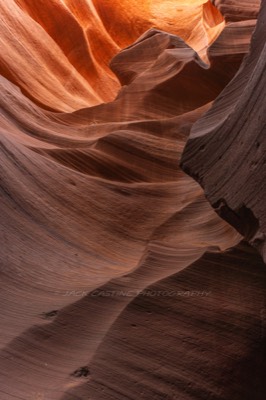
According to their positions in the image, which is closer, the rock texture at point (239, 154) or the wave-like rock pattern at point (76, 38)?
the rock texture at point (239, 154)

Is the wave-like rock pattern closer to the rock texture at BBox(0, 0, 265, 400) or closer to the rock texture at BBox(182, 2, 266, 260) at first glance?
the rock texture at BBox(0, 0, 265, 400)

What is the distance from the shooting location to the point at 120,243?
321cm

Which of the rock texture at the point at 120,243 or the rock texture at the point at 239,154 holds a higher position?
the rock texture at the point at 239,154

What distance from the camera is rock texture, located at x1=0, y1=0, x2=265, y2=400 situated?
6.88 ft

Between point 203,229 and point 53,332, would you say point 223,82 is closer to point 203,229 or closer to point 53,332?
point 203,229

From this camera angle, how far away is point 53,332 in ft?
7.75

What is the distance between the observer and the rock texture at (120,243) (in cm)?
210

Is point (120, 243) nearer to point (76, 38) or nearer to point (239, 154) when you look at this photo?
point (239, 154)

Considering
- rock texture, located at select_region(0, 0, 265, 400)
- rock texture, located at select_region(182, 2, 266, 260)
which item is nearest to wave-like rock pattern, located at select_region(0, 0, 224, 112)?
rock texture, located at select_region(0, 0, 265, 400)

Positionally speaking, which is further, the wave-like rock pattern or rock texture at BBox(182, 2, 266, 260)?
the wave-like rock pattern

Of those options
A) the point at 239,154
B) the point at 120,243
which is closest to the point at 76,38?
the point at 120,243

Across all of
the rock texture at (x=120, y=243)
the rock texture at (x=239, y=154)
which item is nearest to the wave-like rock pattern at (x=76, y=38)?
the rock texture at (x=120, y=243)

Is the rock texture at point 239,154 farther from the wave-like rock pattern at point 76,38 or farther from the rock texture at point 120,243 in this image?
the wave-like rock pattern at point 76,38

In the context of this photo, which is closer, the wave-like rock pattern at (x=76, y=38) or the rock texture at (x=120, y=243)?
the rock texture at (x=120, y=243)
